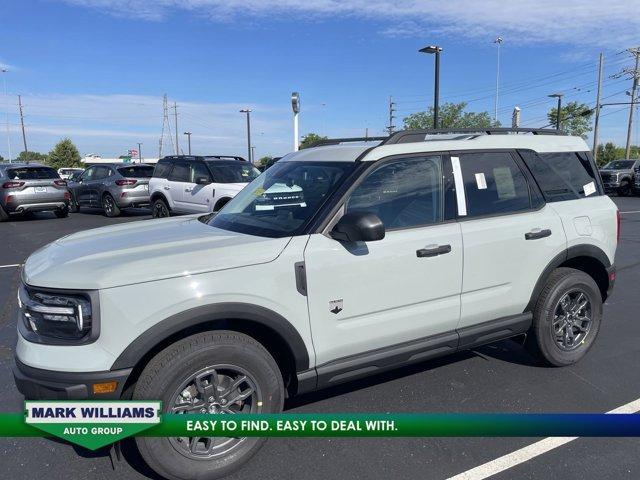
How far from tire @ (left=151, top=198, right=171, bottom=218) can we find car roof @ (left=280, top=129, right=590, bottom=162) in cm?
961

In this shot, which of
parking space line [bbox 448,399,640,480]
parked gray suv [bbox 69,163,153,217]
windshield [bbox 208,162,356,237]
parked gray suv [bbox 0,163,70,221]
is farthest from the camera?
parked gray suv [bbox 69,163,153,217]

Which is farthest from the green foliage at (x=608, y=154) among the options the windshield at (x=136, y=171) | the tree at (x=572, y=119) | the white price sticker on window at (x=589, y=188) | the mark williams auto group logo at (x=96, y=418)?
the mark williams auto group logo at (x=96, y=418)

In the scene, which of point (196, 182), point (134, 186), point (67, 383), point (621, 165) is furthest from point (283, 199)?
point (621, 165)

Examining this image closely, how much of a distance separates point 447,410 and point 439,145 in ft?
6.05

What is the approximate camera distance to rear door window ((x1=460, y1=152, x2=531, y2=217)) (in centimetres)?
367

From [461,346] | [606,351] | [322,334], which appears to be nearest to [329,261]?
[322,334]

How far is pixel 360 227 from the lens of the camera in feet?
9.38

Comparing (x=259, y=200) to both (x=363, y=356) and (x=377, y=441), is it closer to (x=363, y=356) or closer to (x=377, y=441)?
(x=363, y=356)

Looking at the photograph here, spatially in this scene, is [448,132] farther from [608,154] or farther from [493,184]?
[608,154]

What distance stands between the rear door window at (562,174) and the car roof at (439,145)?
6 cm

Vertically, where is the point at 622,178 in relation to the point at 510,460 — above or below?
above

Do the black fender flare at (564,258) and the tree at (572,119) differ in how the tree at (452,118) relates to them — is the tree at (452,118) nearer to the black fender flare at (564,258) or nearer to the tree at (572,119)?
the tree at (572,119)

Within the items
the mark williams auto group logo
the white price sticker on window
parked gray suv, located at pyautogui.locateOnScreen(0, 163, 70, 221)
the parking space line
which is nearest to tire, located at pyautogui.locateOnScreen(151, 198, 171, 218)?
parked gray suv, located at pyautogui.locateOnScreen(0, 163, 70, 221)

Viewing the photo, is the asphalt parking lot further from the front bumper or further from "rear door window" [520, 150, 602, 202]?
"rear door window" [520, 150, 602, 202]
